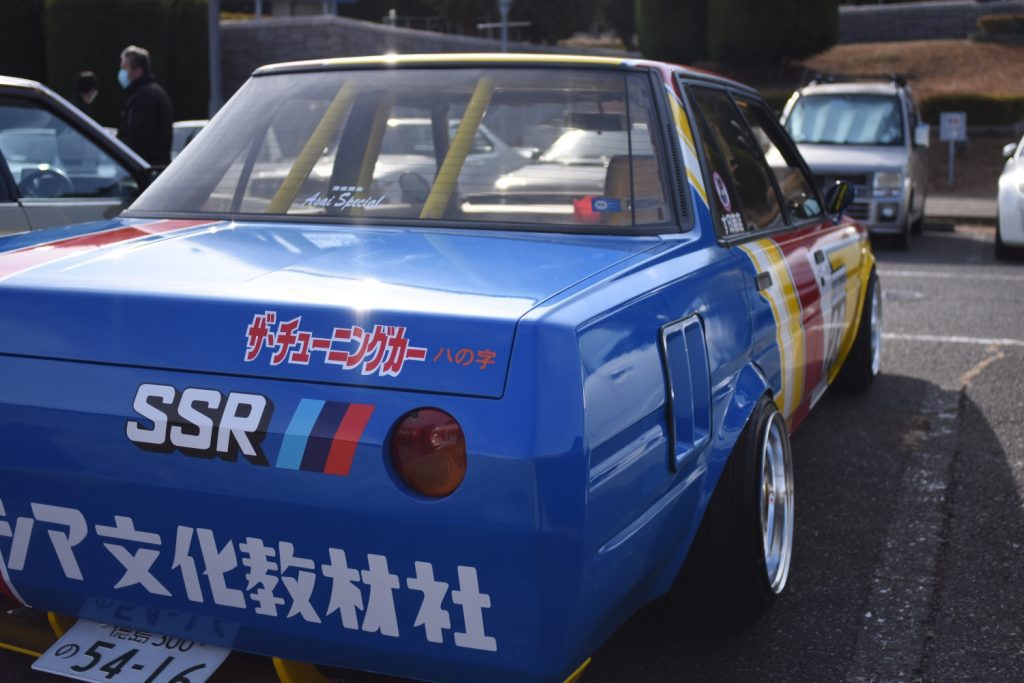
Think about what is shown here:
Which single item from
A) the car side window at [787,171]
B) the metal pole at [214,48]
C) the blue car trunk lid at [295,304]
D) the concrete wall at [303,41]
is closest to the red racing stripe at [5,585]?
the blue car trunk lid at [295,304]

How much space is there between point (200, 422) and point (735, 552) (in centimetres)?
144

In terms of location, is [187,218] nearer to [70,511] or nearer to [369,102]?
[369,102]

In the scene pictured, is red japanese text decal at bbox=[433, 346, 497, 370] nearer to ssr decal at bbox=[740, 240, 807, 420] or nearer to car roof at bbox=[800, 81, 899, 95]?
ssr decal at bbox=[740, 240, 807, 420]

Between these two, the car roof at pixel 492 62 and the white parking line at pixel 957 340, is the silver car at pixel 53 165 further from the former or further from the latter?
the white parking line at pixel 957 340

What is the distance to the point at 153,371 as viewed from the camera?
2314 millimetres

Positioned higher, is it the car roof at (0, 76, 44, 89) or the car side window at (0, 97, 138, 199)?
the car roof at (0, 76, 44, 89)

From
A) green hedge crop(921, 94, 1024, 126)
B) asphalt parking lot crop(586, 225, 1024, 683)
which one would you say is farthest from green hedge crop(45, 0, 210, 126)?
asphalt parking lot crop(586, 225, 1024, 683)

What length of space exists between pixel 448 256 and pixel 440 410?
0.67 meters

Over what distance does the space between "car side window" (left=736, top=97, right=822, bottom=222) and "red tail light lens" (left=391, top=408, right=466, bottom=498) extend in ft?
8.64

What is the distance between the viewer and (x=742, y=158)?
13.4ft

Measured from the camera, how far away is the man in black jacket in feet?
31.3

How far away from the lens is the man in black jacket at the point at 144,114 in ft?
31.3

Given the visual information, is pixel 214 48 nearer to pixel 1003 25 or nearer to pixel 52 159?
pixel 52 159

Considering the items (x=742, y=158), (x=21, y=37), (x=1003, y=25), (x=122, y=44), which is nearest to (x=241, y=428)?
(x=742, y=158)
